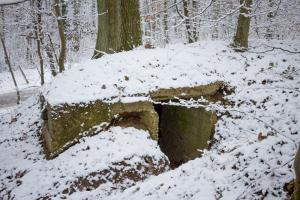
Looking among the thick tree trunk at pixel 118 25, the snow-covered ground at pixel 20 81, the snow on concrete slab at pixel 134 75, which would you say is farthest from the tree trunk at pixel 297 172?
the snow-covered ground at pixel 20 81

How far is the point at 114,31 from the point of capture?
24.2ft

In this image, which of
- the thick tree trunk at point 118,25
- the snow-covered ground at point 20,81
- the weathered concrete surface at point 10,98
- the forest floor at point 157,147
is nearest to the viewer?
the forest floor at point 157,147

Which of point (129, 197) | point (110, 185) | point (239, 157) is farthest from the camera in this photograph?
point (110, 185)

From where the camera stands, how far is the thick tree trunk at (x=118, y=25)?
738 centimetres

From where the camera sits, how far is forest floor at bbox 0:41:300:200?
3375mm

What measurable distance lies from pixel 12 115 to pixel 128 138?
4206mm

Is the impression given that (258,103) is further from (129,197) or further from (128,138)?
(129,197)

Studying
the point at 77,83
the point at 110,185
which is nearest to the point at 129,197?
the point at 110,185

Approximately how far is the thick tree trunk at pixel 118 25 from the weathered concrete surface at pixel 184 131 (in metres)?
1.93

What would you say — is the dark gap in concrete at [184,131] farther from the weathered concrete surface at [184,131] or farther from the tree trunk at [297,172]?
the tree trunk at [297,172]

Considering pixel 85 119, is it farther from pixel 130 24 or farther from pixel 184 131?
pixel 130 24

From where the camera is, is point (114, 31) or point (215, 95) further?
point (114, 31)

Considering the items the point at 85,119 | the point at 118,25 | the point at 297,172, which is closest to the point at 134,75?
the point at 85,119

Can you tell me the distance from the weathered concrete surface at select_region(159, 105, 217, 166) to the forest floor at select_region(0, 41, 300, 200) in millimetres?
320
